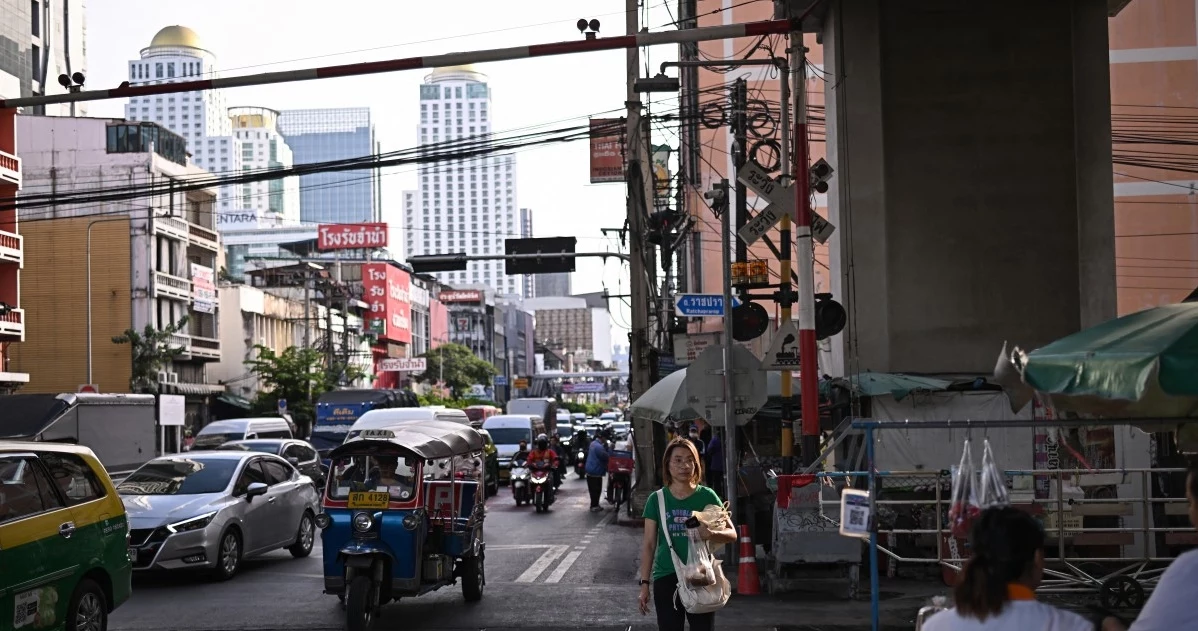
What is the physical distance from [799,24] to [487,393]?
108 meters

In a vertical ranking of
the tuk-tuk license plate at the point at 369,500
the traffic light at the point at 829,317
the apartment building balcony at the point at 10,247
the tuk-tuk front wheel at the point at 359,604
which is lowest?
the tuk-tuk front wheel at the point at 359,604

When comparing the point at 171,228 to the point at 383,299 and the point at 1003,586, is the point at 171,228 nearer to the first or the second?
the point at 383,299

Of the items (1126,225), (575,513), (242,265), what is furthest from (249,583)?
(242,265)

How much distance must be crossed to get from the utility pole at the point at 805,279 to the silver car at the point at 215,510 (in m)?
7.48

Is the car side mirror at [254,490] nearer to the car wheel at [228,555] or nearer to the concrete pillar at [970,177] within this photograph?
the car wheel at [228,555]

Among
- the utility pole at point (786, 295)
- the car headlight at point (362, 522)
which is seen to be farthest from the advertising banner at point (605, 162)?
the car headlight at point (362, 522)

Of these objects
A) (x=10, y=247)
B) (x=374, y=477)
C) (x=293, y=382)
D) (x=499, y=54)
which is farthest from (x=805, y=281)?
(x=293, y=382)

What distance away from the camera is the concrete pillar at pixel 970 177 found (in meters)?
18.5

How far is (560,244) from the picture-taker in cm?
3359

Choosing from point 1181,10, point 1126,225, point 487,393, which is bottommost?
point 487,393

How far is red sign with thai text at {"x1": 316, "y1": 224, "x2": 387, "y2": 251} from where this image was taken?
10050 cm

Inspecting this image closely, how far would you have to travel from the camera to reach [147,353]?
188 ft

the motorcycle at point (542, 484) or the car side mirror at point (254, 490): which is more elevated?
the car side mirror at point (254, 490)

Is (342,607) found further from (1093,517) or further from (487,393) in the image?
(487,393)
